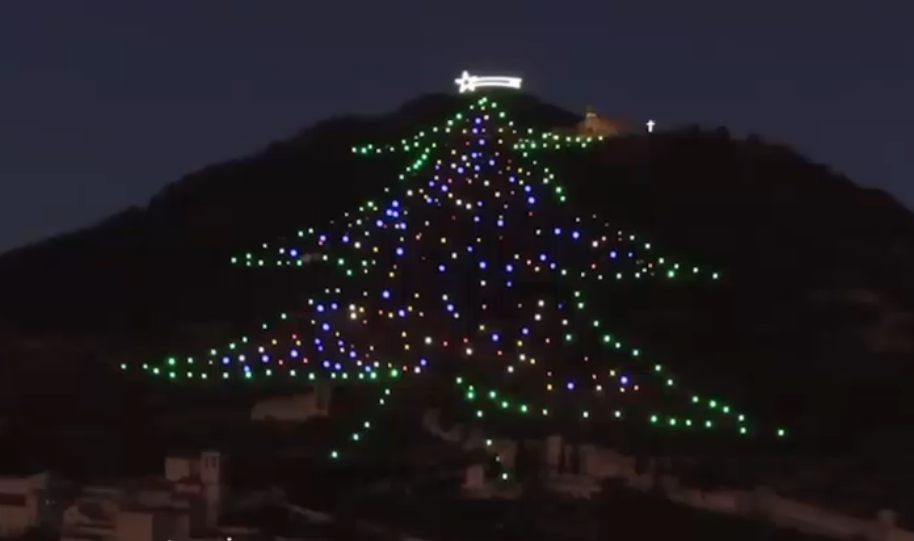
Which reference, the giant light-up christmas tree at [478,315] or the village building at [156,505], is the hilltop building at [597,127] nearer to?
the giant light-up christmas tree at [478,315]

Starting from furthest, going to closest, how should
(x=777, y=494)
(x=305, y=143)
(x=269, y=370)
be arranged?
1. (x=305, y=143)
2. (x=269, y=370)
3. (x=777, y=494)

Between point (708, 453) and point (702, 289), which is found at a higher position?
point (702, 289)

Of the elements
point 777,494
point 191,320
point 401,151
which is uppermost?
point 401,151

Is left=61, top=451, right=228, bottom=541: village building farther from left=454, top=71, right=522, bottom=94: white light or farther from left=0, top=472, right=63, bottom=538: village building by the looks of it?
left=454, top=71, right=522, bottom=94: white light

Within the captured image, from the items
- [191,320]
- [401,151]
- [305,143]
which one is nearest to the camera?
[191,320]

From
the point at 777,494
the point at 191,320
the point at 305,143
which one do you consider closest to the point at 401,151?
the point at 305,143

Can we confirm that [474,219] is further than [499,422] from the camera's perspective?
Yes

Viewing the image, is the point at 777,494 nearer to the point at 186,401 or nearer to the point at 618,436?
the point at 618,436
